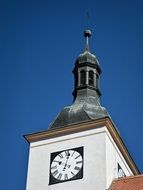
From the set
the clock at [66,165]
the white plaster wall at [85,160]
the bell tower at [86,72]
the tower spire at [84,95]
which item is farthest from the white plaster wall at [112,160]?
the bell tower at [86,72]

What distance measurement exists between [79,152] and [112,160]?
120 centimetres

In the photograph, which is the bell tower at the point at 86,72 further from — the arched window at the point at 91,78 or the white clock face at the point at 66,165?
the white clock face at the point at 66,165

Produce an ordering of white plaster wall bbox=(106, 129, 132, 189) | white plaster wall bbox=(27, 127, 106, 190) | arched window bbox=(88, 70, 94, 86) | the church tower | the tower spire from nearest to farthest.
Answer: white plaster wall bbox=(27, 127, 106, 190) < the church tower < white plaster wall bbox=(106, 129, 132, 189) < the tower spire < arched window bbox=(88, 70, 94, 86)

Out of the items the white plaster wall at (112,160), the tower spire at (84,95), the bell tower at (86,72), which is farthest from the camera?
the bell tower at (86,72)

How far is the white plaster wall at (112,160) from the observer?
24.4 m

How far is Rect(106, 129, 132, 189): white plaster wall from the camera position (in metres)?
24.4

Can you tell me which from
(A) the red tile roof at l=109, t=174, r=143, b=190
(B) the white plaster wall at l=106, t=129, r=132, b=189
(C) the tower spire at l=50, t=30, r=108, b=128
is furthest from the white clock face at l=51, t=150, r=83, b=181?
(A) the red tile roof at l=109, t=174, r=143, b=190

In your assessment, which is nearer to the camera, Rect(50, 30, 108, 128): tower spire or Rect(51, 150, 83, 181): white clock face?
Rect(51, 150, 83, 181): white clock face

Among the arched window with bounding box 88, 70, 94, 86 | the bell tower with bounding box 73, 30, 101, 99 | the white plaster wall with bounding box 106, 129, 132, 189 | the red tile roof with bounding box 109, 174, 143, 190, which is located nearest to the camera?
the red tile roof with bounding box 109, 174, 143, 190

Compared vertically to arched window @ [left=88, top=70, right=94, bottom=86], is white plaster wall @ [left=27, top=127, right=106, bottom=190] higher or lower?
lower

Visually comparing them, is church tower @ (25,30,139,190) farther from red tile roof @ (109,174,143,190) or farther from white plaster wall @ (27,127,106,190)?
red tile roof @ (109,174,143,190)

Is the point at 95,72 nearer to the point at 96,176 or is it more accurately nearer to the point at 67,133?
the point at 67,133

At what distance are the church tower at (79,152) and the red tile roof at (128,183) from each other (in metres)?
0.26

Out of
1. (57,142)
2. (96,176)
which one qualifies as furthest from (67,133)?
(96,176)
